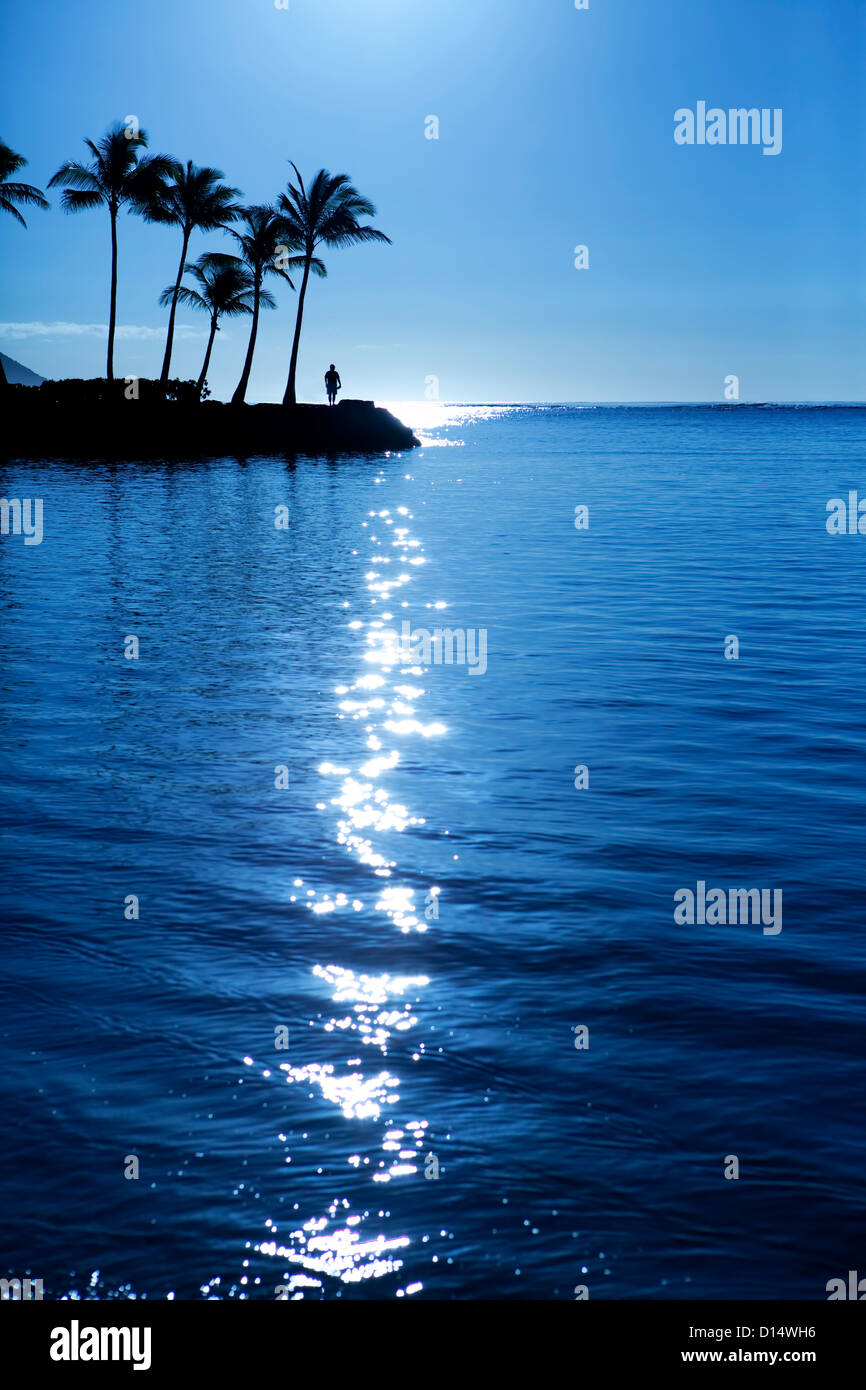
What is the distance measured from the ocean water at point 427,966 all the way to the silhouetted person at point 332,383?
50.8 m

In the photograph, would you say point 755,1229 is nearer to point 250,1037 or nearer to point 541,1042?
point 541,1042

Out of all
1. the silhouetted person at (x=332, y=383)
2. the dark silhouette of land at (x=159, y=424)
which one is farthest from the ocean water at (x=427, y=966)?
the silhouetted person at (x=332, y=383)

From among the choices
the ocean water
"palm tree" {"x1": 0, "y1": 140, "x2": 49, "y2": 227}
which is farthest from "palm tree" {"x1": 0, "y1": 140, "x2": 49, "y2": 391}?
the ocean water

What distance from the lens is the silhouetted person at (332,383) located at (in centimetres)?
6194

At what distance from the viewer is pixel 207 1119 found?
399 centimetres

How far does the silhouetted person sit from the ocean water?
50.8 m

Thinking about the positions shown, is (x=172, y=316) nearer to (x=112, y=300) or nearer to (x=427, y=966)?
(x=112, y=300)

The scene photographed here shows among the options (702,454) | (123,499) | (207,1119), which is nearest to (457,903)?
(207,1119)

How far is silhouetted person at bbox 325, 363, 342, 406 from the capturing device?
61.9 metres

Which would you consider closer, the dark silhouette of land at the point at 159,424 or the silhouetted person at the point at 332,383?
the dark silhouette of land at the point at 159,424

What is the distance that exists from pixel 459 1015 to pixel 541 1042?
402 mm

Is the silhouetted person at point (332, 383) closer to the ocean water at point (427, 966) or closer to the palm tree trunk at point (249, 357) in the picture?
the palm tree trunk at point (249, 357)

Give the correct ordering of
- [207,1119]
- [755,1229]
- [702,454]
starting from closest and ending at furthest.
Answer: [755,1229] < [207,1119] < [702,454]

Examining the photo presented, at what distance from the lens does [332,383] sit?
62312 millimetres
